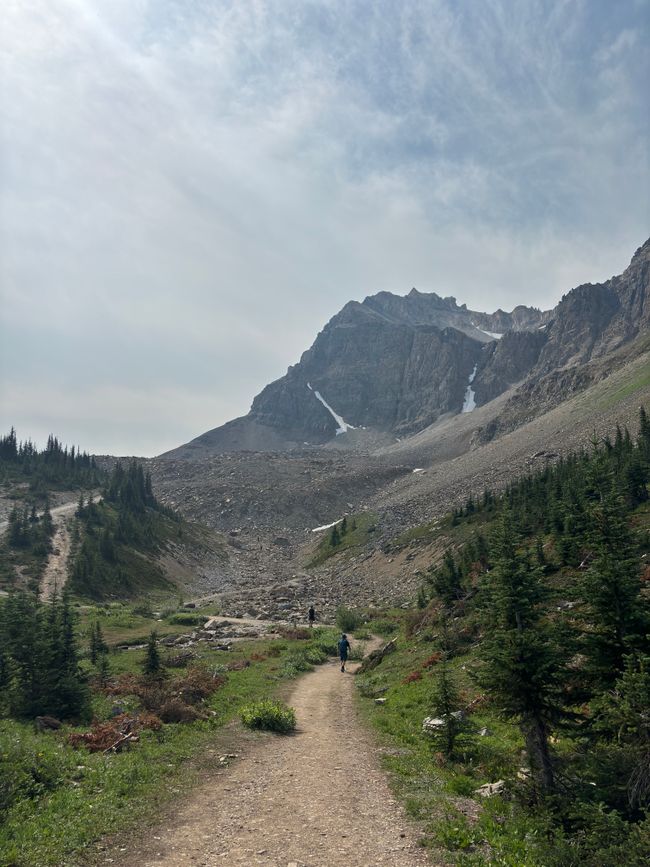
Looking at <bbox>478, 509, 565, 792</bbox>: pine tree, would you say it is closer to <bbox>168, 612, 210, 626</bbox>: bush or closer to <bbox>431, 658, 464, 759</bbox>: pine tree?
<bbox>431, 658, 464, 759</bbox>: pine tree

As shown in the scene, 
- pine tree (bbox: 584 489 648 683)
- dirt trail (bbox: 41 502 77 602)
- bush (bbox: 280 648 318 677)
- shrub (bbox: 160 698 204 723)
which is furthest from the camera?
dirt trail (bbox: 41 502 77 602)

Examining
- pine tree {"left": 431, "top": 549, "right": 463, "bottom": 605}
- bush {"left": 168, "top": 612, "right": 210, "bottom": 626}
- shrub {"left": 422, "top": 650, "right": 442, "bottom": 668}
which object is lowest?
bush {"left": 168, "top": 612, "right": 210, "bottom": 626}

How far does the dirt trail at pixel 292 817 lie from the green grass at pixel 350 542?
69671mm

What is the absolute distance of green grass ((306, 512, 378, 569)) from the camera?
87.1 meters

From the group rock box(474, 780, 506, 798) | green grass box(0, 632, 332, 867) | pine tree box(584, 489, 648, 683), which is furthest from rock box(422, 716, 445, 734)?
green grass box(0, 632, 332, 867)

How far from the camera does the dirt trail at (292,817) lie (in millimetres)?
8836

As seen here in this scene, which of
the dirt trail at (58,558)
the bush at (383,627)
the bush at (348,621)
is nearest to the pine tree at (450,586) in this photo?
the bush at (383,627)

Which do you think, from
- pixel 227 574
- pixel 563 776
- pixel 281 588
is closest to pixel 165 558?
pixel 227 574

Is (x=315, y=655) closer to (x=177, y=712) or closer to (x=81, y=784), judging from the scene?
(x=177, y=712)

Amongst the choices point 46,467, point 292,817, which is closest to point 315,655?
point 292,817

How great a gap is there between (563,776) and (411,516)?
279ft

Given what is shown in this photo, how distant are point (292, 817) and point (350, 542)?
8177cm

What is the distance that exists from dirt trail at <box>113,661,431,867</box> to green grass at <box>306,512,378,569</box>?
229 feet

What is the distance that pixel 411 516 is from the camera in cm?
9350
